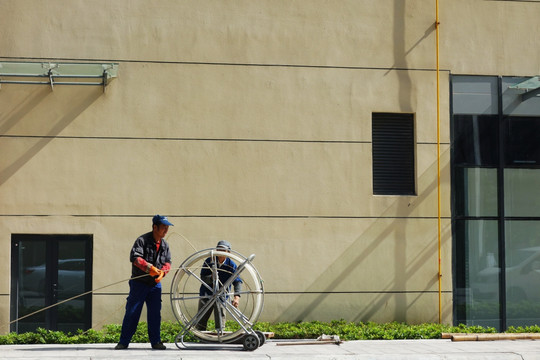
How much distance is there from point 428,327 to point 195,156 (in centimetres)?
546

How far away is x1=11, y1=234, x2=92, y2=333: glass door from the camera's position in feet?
51.9

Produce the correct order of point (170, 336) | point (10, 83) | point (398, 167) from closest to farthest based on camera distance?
point (170, 336), point (10, 83), point (398, 167)

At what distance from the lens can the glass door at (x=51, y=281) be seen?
15.8 m

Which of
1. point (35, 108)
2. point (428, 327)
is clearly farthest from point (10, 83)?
point (428, 327)

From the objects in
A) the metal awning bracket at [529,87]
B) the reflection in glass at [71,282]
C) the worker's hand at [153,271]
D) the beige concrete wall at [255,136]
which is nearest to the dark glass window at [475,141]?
the beige concrete wall at [255,136]

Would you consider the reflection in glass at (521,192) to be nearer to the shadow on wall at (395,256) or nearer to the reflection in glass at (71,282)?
the shadow on wall at (395,256)

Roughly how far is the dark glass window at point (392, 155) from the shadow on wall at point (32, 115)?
5672 millimetres

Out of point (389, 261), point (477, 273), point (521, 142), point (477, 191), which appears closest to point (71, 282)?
point (389, 261)

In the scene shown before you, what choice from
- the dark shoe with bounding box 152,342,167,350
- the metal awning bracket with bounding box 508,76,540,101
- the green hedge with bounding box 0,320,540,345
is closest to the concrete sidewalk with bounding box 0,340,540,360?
the dark shoe with bounding box 152,342,167,350

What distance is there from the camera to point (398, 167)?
1720 cm

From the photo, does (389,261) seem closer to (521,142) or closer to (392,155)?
(392,155)

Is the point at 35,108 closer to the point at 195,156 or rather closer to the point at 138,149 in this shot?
the point at 138,149

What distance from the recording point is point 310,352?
43.0ft

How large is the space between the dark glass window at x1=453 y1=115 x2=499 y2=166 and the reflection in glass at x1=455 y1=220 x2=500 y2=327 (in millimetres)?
1260
